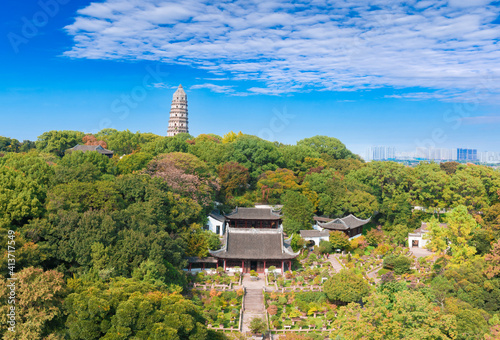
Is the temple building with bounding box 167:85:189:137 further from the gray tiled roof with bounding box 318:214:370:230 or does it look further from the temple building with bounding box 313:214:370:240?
the gray tiled roof with bounding box 318:214:370:230

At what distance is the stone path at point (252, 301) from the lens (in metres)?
19.3

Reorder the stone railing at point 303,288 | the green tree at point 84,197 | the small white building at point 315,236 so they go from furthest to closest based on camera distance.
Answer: the small white building at point 315,236, the stone railing at point 303,288, the green tree at point 84,197

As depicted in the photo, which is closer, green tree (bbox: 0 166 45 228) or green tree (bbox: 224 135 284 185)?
green tree (bbox: 0 166 45 228)

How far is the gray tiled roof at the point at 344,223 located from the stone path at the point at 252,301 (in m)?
9.25

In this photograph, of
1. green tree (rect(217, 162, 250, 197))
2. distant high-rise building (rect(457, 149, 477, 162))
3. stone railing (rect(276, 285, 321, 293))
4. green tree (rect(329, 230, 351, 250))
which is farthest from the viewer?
distant high-rise building (rect(457, 149, 477, 162))

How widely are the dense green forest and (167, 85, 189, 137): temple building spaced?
24.3 metres

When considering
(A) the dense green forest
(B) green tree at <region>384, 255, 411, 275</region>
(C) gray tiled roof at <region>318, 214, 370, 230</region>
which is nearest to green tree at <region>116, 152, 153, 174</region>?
(A) the dense green forest

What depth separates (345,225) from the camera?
31.3 meters

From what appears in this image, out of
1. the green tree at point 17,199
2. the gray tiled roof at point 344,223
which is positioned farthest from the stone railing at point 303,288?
the green tree at point 17,199

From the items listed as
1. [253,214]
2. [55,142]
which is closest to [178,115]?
[55,142]

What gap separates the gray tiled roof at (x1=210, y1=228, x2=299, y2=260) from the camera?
24.7 m

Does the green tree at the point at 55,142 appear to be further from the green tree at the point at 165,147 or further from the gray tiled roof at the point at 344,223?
the gray tiled roof at the point at 344,223

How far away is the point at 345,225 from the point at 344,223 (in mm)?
237

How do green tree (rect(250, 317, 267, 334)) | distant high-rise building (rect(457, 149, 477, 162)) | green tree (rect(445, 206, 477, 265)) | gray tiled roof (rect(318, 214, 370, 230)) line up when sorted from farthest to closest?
distant high-rise building (rect(457, 149, 477, 162)) < gray tiled roof (rect(318, 214, 370, 230)) < green tree (rect(445, 206, 477, 265)) < green tree (rect(250, 317, 267, 334))
